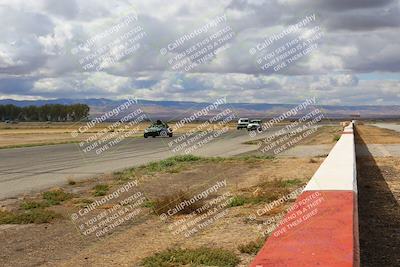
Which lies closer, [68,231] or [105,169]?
[68,231]

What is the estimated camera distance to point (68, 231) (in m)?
8.26

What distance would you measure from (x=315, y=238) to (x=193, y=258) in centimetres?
303

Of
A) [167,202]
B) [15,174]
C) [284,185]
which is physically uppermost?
[15,174]

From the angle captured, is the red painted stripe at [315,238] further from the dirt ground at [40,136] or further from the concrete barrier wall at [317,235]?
the dirt ground at [40,136]

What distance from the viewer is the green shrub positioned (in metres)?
5.83

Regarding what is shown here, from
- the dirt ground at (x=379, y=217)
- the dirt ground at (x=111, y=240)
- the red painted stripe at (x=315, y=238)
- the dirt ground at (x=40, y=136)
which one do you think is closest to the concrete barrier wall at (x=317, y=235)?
the red painted stripe at (x=315, y=238)

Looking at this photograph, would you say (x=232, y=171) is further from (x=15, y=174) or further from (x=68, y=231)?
(x=68, y=231)

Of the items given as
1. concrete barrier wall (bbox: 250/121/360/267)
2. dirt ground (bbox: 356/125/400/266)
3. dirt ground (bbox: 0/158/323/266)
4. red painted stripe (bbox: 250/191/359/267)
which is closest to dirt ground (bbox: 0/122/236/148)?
dirt ground (bbox: 356/125/400/266)

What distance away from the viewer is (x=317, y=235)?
131 inches

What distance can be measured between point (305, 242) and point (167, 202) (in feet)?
22.5

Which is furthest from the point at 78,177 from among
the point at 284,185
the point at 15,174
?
the point at 284,185

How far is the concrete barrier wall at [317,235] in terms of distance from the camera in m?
2.80

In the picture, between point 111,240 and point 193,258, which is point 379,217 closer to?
point 193,258

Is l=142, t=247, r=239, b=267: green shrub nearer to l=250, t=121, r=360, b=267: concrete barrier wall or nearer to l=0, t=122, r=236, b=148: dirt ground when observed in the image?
l=250, t=121, r=360, b=267: concrete barrier wall
